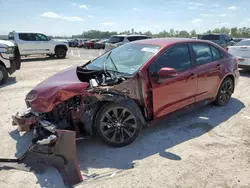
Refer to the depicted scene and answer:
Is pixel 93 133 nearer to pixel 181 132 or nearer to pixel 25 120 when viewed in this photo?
pixel 25 120

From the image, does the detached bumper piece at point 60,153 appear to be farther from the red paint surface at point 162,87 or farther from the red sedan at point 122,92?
the red paint surface at point 162,87

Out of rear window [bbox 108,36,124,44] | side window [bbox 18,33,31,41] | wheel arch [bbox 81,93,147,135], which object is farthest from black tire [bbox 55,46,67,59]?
wheel arch [bbox 81,93,147,135]

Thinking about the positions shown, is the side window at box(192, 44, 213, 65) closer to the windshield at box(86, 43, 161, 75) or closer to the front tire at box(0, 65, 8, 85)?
the windshield at box(86, 43, 161, 75)

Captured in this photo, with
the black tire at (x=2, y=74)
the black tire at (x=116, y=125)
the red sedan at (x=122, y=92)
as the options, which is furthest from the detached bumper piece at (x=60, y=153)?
the black tire at (x=2, y=74)

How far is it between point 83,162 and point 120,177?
0.64m

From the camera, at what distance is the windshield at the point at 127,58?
3748 millimetres

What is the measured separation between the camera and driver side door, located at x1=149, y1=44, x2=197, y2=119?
12.0 ft

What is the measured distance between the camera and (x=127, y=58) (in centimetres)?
410

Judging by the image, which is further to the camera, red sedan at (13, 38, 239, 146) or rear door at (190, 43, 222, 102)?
rear door at (190, 43, 222, 102)

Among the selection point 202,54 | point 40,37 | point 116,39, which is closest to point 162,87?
point 202,54

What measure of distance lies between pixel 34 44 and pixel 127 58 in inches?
529

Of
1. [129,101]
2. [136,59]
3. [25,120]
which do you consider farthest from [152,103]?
[25,120]

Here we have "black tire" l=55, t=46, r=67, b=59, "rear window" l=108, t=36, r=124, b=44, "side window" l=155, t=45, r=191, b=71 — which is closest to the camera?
"side window" l=155, t=45, r=191, b=71

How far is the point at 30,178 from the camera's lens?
110 inches
